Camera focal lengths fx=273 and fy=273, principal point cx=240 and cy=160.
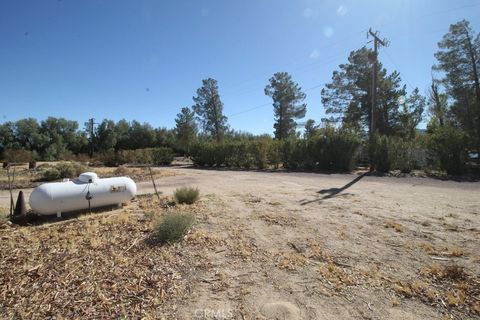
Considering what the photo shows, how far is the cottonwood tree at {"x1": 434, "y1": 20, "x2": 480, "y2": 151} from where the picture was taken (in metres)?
20.4

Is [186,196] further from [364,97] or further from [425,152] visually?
[364,97]

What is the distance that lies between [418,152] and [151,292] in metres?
16.5

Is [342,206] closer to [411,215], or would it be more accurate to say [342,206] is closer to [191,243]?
[411,215]

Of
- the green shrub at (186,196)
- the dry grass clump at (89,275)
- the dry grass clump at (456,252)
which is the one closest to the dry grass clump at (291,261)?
the dry grass clump at (89,275)

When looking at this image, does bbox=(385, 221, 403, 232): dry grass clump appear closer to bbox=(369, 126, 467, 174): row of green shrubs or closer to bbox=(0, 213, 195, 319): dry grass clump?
bbox=(0, 213, 195, 319): dry grass clump

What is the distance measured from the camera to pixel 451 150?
1390cm

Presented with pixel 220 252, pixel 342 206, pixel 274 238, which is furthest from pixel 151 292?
pixel 342 206

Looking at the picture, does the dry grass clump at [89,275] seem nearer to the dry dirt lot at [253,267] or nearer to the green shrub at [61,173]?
the dry dirt lot at [253,267]

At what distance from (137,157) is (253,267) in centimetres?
2775

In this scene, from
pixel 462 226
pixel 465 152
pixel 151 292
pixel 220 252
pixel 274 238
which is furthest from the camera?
pixel 465 152

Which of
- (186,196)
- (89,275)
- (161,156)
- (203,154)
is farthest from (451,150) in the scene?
(161,156)

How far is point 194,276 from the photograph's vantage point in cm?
362

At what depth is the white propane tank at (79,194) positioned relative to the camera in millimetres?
6121

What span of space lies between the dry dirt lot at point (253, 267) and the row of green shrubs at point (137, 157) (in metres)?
23.3
